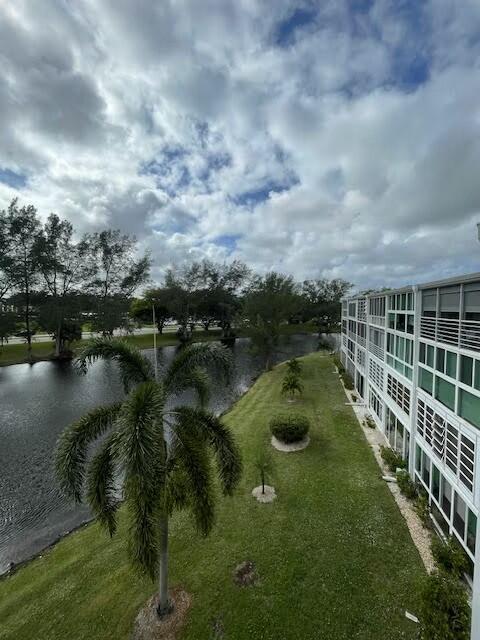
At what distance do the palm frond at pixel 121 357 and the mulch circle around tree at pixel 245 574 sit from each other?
5.89 m

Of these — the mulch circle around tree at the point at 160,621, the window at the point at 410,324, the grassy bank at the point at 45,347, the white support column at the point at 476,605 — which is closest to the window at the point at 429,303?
the window at the point at 410,324

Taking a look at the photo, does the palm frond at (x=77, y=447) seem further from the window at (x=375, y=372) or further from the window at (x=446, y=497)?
the window at (x=375, y=372)

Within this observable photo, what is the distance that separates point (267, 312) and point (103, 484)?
2904 centimetres

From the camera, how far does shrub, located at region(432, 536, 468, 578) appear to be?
7586 mm

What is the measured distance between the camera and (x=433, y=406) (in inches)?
387

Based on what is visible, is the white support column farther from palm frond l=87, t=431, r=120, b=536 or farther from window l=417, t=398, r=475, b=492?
palm frond l=87, t=431, r=120, b=536

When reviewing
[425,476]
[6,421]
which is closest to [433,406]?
[425,476]

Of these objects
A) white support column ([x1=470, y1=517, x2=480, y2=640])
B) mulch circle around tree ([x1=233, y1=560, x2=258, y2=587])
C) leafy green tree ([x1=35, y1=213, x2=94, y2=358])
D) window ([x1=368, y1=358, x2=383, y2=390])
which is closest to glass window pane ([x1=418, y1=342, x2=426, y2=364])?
window ([x1=368, y1=358, x2=383, y2=390])

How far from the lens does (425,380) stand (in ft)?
35.2

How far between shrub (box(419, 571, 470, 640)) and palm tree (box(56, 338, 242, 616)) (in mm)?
4264

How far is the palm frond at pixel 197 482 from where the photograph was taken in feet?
20.5

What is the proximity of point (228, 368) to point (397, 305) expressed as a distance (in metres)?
9.60

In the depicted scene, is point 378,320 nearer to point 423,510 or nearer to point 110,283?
point 423,510

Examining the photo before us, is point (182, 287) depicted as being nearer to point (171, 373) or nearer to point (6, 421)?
point (6, 421)
